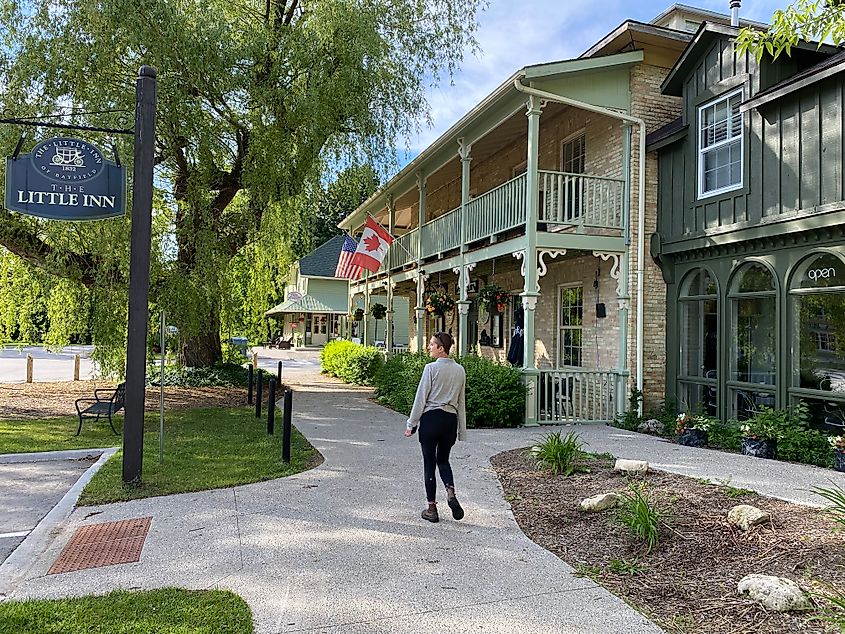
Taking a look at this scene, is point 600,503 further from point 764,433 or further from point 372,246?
point 372,246

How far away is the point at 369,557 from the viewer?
4883 mm

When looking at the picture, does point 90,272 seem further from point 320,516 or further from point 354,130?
point 320,516

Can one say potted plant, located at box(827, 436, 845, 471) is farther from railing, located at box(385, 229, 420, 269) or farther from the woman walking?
railing, located at box(385, 229, 420, 269)

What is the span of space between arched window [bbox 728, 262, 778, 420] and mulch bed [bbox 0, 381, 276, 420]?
10.4 metres

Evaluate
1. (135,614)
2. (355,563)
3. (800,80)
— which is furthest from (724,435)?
(135,614)

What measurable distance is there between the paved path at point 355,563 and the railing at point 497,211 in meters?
5.92

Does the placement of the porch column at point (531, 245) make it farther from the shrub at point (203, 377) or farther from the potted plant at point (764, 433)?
the shrub at point (203, 377)

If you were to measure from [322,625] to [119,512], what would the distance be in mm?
3367

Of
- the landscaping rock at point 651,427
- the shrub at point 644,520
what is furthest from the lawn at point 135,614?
the landscaping rock at point 651,427

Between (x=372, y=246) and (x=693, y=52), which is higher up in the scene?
(x=693, y=52)

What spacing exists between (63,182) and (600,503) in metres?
6.50

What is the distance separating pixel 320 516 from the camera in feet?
19.6

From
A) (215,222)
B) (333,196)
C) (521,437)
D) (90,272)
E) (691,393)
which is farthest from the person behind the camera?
(333,196)

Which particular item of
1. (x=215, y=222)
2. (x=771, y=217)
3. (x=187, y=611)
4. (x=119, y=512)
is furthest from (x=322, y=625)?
(x=215, y=222)
